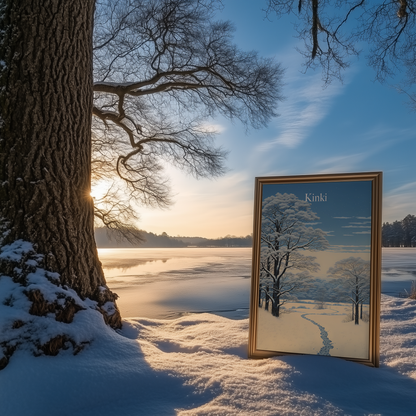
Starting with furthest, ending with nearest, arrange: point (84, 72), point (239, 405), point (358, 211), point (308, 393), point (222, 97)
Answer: point (222, 97), point (84, 72), point (358, 211), point (308, 393), point (239, 405)

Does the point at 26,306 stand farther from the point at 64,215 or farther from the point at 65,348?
the point at 64,215

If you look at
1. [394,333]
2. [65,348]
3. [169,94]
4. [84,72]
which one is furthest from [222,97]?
[65,348]

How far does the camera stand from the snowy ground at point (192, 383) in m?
1.68

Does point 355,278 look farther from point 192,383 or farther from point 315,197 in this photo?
point 192,383

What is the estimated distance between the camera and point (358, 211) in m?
2.44

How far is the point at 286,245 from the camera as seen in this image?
2562 mm

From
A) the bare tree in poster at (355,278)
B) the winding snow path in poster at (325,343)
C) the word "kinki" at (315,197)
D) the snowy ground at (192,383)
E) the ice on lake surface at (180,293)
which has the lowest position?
the ice on lake surface at (180,293)

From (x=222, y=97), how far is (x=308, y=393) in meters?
5.51

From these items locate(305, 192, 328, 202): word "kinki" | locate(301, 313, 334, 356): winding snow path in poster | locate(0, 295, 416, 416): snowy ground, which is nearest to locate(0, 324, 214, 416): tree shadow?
locate(0, 295, 416, 416): snowy ground

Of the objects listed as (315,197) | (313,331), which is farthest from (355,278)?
(315,197)

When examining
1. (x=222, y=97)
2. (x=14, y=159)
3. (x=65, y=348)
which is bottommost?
(x=65, y=348)

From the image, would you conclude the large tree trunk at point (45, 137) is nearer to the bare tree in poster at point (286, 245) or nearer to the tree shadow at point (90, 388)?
the tree shadow at point (90, 388)

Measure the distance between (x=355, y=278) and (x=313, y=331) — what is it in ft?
1.71

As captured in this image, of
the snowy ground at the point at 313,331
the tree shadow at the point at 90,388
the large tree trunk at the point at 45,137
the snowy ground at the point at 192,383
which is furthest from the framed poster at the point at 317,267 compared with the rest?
the large tree trunk at the point at 45,137
